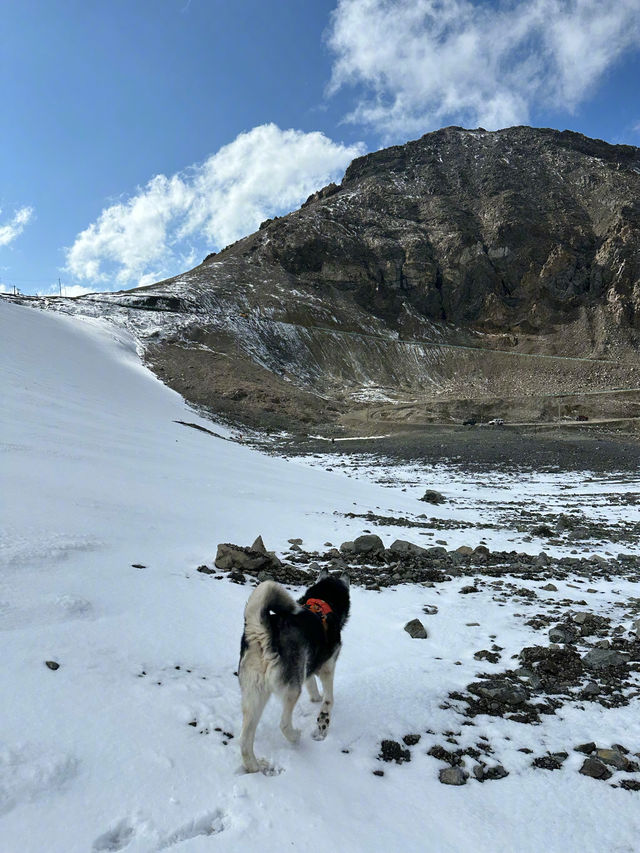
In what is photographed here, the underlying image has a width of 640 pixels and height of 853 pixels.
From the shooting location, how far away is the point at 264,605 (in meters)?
3.05

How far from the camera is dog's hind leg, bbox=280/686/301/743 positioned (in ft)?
10.1

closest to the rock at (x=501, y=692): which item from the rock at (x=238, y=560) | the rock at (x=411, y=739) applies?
the rock at (x=411, y=739)

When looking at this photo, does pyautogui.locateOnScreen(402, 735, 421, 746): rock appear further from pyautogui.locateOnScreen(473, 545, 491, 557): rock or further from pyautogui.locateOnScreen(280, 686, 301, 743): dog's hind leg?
pyautogui.locateOnScreen(473, 545, 491, 557): rock

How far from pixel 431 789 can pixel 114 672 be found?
2.21 meters

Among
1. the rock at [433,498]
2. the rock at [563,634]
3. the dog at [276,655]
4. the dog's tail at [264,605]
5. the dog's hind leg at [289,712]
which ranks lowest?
the rock at [433,498]

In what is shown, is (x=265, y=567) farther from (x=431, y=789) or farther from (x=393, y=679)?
(x=431, y=789)

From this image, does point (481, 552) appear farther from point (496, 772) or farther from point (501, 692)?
point (496, 772)

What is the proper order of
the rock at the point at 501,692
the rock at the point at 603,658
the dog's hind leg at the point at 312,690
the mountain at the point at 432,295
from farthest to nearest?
1. the mountain at the point at 432,295
2. the rock at the point at 603,658
3. the rock at the point at 501,692
4. the dog's hind leg at the point at 312,690

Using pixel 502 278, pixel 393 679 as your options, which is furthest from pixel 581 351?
pixel 393 679

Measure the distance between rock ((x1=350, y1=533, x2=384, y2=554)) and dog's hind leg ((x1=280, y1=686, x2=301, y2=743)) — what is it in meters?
5.44

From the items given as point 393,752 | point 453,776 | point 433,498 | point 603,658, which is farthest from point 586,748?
point 433,498

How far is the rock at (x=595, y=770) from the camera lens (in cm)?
310

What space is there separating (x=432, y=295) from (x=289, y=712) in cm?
10403

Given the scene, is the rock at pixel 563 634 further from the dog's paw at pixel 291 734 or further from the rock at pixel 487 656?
the dog's paw at pixel 291 734
